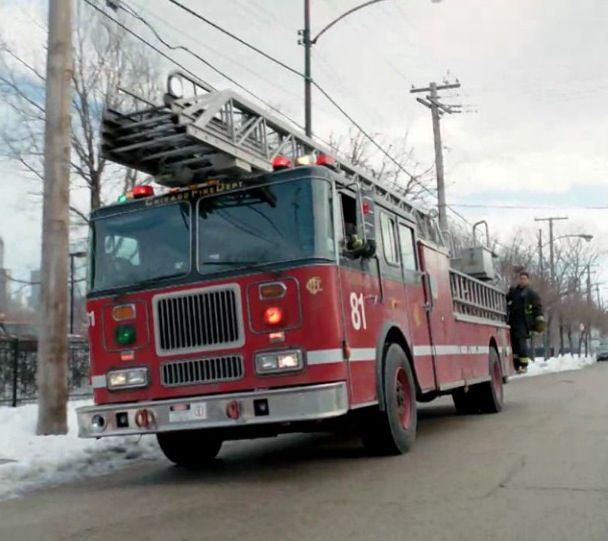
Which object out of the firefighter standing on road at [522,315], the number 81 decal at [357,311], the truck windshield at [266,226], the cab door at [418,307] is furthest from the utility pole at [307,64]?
the number 81 decal at [357,311]

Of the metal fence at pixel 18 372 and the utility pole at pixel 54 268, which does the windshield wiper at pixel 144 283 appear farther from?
the metal fence at pixel 18 372

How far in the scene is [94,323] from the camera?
774 centimetres

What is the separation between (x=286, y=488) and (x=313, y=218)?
239 cm

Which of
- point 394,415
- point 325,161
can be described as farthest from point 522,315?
point 325,161

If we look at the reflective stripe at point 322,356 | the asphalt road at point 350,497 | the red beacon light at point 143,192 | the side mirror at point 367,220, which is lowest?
the asphalt road at point 350,497

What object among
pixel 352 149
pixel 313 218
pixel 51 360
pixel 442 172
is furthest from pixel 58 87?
pixel 442 172

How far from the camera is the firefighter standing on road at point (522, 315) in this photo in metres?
15.8

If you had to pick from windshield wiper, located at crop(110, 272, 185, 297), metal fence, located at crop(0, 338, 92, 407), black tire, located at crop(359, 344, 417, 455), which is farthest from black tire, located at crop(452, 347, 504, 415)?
metal fence, located at crop(0, 338, 92, 407)

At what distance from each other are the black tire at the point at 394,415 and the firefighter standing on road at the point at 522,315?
780 cm

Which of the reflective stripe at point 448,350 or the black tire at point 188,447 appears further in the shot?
the reflective stripe at point 448,350

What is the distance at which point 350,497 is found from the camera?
6.25m

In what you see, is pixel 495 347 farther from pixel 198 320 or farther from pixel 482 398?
pixel 198 320

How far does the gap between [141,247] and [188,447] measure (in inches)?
95.3

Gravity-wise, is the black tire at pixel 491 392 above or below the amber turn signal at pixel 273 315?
below
